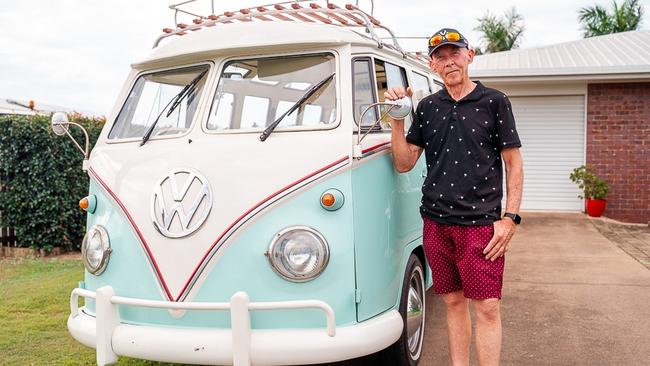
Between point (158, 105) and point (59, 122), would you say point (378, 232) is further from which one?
point (59, 122)

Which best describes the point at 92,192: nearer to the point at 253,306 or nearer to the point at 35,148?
the point at 253,306

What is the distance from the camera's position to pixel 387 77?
3938mm

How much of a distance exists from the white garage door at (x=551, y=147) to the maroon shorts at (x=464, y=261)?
365 inches

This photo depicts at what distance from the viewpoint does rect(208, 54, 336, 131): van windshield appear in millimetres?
3508

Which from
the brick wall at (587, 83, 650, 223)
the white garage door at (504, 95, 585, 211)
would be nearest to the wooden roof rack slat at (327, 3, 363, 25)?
the white garage door at (504, 95, 585, 211)

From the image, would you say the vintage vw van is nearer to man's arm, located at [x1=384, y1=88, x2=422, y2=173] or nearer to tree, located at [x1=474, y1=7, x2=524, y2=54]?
man's arm, located at [x1=384, y1=88, x2=422, y2=173]

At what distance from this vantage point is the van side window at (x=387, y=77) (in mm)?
3764

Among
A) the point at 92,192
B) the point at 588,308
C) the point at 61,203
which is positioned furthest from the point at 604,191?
the point at 92,192

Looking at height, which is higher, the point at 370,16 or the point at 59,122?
the point at 370,16

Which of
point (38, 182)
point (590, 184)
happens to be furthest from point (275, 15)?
point (590, 184)

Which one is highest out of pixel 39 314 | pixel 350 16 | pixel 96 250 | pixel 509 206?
pixel 350 16

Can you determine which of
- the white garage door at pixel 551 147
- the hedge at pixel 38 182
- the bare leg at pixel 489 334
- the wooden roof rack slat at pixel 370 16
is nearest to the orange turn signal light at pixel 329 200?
the bare leg at pixel 489 334

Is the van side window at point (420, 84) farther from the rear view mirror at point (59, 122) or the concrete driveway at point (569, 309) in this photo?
the rear view mirror at point (59, 122)

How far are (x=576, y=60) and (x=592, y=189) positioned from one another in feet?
8.60
